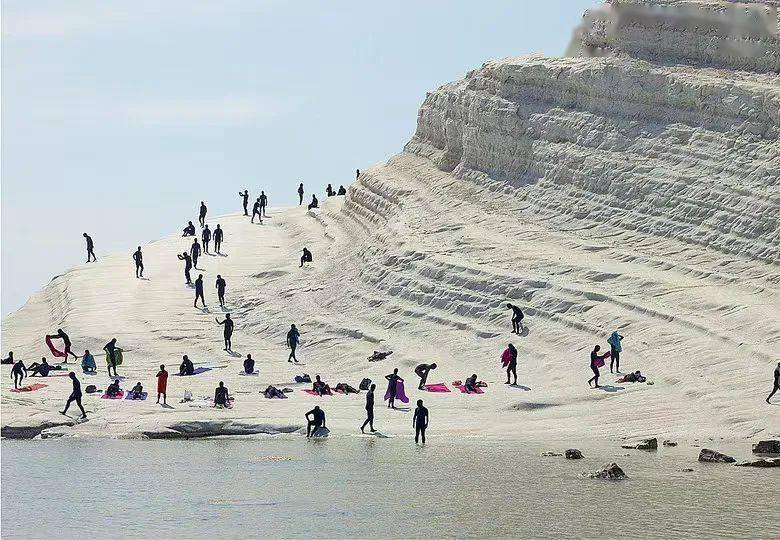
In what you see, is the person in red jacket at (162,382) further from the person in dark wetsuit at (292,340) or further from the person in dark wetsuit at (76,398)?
the person in dark wetsuit at (292,340)

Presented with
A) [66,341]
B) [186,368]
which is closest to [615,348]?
[186,368]

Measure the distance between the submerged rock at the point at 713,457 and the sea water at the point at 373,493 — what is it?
298 millimetres

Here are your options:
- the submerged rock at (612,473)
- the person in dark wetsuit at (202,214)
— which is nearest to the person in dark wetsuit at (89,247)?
the person in dark wetsuit at (202,214)

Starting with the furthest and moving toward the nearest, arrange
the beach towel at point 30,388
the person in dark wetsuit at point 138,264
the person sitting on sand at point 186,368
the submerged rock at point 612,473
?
the person in dark wetsuit at point 138,264 → the person sitting on sand at point 186,368 → the beach towel at point 30,388 → the submerged rock at point 612,473

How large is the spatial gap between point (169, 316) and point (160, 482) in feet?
75.0

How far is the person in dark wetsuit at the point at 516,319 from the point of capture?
136 feet

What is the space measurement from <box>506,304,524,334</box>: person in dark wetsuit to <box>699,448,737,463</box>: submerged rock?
46.4 feet

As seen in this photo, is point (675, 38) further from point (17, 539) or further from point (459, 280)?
point (17, 539)

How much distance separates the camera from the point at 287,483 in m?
26.8

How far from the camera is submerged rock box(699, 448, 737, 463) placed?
27.1 metres

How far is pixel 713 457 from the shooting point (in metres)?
27.3

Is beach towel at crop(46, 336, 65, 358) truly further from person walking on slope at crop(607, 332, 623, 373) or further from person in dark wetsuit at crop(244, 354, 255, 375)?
person walking on slope at crop(607, 332, 623, 373)

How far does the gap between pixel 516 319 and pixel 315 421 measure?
9762 millimetres

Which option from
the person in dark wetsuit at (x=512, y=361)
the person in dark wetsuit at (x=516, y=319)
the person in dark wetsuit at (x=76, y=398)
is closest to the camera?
the person in dark wetsuit at (x=76, y=398)
